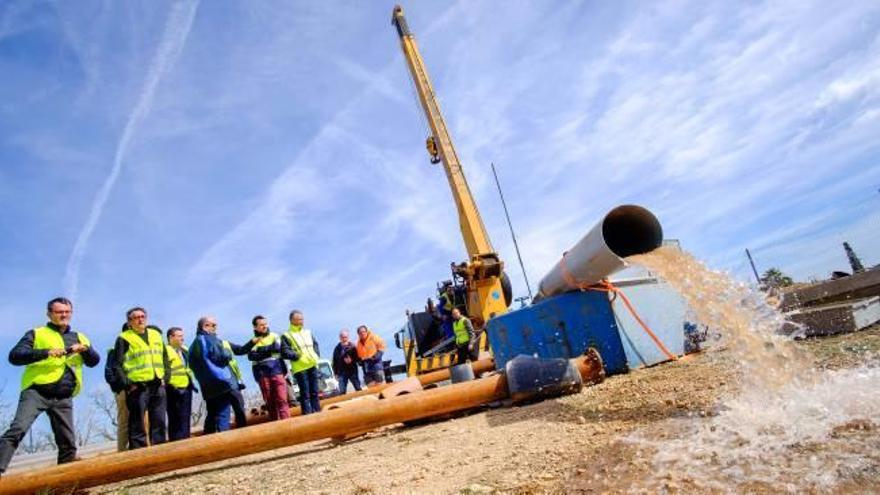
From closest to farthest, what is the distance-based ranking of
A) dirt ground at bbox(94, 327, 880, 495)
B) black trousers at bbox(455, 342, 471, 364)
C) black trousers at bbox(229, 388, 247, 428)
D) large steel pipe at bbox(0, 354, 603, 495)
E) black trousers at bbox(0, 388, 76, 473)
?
dirt ground at bbox(94, 327, 880, 495) → large steel pipe at bbox(0, 354, 603, 495) → black trousers at bbox(0, 388, 76, 473) → black trousers at bbox(229, 388, 247, 428) → black trousers at bbox(455, 342, 471, 364)

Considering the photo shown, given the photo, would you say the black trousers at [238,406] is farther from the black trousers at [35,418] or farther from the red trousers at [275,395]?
the black trousers at [35,418]

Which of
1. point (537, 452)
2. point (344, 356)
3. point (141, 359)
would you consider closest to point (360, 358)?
point (344, 356)

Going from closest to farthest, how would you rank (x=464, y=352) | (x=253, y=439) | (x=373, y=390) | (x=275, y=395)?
(x=253, y=439)
(x=275, y=395)
(x=373, y=390)
(x=464, y=352)

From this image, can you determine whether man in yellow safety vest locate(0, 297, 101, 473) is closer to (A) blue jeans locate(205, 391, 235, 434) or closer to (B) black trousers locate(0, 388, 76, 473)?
(B) black trousers locate(0, 388, 76, 473)

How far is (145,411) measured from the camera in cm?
557

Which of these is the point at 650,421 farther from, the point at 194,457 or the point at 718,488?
the point at 194,457

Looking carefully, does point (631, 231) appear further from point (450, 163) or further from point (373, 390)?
point (450, 163)

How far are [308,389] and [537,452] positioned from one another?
5.26m

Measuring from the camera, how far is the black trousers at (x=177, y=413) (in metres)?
6.14

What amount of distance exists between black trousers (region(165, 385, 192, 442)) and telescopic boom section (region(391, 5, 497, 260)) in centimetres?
630

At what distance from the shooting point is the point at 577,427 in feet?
11.5

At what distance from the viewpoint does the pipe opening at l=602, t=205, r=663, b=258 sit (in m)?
4.31

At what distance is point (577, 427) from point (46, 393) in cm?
455

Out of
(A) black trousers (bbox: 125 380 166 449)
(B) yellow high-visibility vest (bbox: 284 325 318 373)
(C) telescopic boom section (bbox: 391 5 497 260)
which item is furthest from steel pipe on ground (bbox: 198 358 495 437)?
(C) telescopic boom section (bbox: 391 5 497 260)
